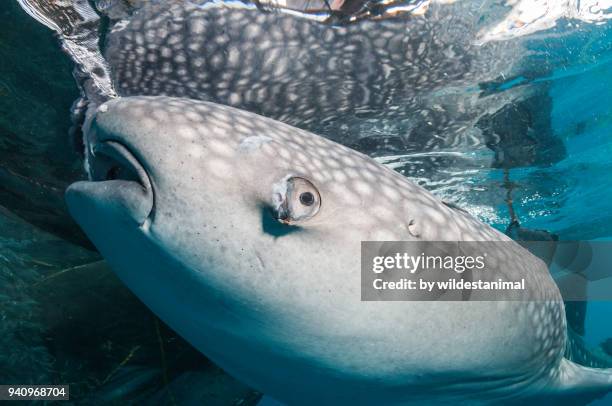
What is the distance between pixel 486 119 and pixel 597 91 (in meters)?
1.86

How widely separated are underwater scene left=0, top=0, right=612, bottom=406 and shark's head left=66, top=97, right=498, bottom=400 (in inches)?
0.4

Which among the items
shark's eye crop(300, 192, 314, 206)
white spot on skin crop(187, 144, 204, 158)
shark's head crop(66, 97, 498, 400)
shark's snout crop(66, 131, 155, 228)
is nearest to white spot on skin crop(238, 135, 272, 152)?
shark's head crop(66, 97, 498, 400)

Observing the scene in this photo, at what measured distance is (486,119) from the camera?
23.1ft

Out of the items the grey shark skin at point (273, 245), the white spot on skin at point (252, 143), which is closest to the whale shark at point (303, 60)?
the grey shark skin at point (273, 245)

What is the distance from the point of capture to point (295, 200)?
1.80m

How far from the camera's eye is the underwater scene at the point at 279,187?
1.81 m

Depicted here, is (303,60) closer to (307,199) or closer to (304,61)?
(304,61)

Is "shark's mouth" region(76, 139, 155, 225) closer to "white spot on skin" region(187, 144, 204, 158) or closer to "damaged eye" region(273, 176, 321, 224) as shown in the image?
"white spot on skin" region(187, 144, 204, 158)

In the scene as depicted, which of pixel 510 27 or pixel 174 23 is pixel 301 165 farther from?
pixel 510 27

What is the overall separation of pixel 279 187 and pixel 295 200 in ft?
0.30

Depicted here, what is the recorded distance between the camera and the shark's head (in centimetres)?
172

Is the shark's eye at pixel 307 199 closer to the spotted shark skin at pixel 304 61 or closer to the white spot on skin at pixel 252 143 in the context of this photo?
the white spot on skin at pixel 252 143

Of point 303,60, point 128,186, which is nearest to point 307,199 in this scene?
point 128,186

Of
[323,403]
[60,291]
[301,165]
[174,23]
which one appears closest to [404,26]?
[174,23]
